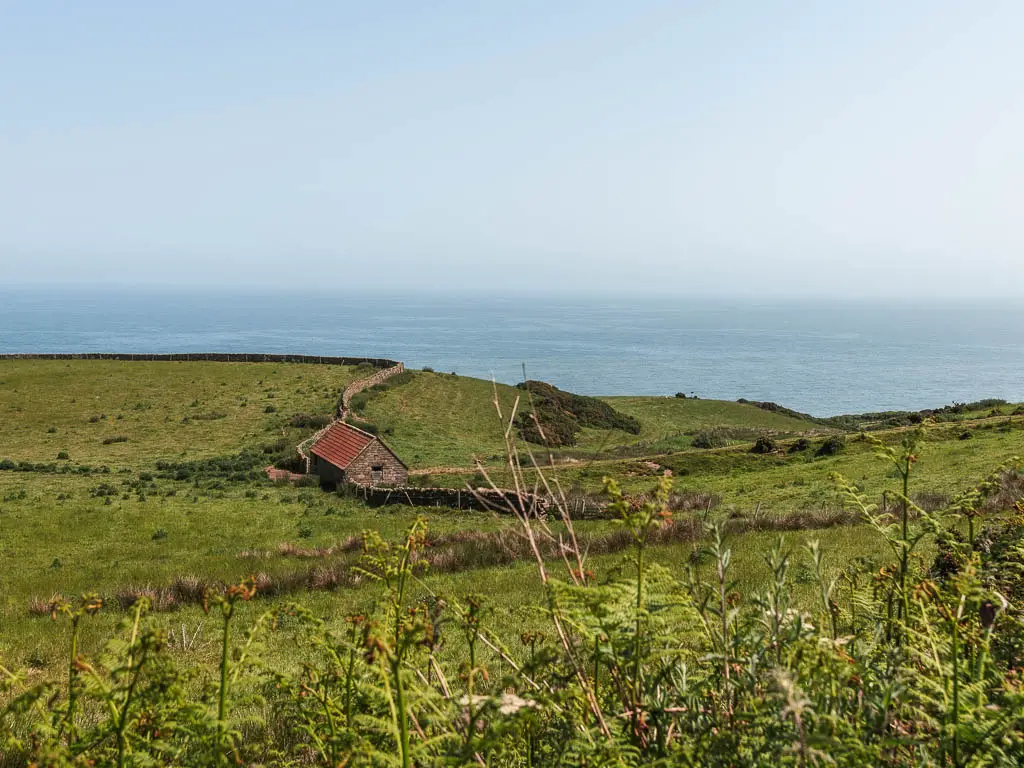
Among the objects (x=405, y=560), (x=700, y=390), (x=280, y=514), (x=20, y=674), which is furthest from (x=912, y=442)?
(x=700, y=390)

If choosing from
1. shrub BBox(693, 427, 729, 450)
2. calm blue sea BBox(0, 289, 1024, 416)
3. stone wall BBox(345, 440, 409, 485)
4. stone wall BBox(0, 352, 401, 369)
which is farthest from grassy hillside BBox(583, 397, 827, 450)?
calm blue sea BBox(0, 289, 1024, 416)

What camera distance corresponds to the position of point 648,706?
2.15 metres

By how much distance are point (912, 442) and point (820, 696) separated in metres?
0.94

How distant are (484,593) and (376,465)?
21510mm

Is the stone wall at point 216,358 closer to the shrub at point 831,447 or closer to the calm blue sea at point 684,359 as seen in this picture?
the calm blue sea at point 684,359

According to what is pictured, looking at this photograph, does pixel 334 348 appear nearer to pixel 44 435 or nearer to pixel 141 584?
pixel 44 435

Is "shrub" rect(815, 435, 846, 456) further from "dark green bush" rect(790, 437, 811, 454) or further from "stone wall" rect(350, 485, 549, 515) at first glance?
"stone wall" rect(350, 485, 549, 515)

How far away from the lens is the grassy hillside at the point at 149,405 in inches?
1654

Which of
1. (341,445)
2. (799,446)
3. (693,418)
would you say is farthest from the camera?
(693,418)

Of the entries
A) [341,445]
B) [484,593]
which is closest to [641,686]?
[484,593]

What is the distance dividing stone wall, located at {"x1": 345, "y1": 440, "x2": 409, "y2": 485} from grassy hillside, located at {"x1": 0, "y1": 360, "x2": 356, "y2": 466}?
11.7 metres

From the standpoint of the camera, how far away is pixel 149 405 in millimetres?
50562

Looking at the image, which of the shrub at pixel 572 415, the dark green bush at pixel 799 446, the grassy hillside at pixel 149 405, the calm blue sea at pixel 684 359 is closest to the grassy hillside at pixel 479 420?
the shrub at pixel 572 415

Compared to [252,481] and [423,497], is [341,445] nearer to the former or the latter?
[252,481]
